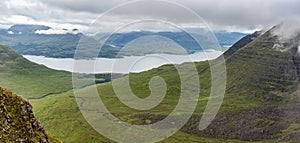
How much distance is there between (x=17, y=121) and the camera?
38.5 meters

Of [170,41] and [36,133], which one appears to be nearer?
[170,41]

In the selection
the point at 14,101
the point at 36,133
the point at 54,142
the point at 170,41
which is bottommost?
the point at 54,142

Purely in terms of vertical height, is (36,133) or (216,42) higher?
(216,42)

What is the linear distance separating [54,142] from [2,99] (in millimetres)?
11713

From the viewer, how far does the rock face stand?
36678 millimetres

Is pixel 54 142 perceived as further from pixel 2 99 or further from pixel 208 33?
pixel 208 33

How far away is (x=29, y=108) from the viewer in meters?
40.8

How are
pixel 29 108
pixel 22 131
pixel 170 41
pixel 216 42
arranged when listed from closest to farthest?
1. pixel 216 42
2. pixel 170 41
3. pixel 22 131
4. pixel 29 108

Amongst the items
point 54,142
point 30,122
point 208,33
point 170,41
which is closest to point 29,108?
point 30,122

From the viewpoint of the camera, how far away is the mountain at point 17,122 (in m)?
36.7

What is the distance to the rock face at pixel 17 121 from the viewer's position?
120ft

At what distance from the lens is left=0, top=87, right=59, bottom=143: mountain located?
36.7 meters

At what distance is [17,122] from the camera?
126ft

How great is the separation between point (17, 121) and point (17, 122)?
0.12m
